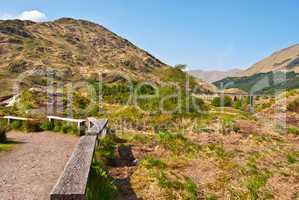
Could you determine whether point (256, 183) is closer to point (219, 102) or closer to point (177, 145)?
point (177, 145)

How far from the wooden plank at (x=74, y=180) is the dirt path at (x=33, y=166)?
4.29ft

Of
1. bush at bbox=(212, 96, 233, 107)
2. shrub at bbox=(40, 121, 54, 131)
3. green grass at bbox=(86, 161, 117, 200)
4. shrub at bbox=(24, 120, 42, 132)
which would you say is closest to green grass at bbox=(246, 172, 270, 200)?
green grass at bbox=(86, 161, 117, 200)

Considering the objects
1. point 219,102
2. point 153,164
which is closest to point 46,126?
point 153,164

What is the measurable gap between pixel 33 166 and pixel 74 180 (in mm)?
5700

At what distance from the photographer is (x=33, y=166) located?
10.4m

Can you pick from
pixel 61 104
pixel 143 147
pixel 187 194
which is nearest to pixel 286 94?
pixel 61 104

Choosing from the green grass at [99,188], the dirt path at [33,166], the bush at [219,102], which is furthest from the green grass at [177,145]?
the bush at [219,102]

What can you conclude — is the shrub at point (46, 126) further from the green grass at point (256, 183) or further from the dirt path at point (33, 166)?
the green grass at point (256, 183)

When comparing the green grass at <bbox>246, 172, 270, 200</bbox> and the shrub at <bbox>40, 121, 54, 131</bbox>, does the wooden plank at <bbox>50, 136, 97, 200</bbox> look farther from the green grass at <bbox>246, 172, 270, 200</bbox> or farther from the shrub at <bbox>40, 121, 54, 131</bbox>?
the shrub at <bbox>40, 121, 54, 131</bbox>

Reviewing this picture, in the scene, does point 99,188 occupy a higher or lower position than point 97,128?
lower

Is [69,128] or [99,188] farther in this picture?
[69,128]

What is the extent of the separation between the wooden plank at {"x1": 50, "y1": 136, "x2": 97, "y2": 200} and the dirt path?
1.31 meters

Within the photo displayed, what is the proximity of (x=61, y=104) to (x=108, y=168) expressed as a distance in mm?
21250

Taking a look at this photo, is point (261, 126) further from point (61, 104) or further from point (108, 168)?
point (61, 104)
